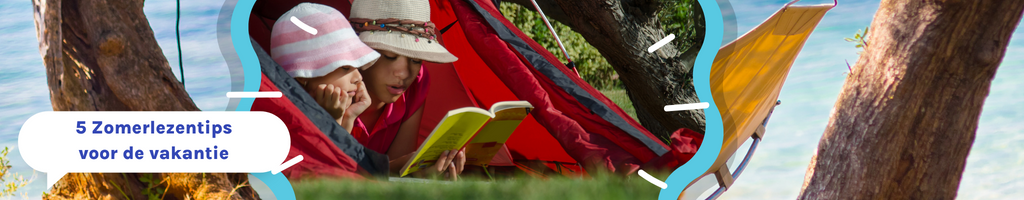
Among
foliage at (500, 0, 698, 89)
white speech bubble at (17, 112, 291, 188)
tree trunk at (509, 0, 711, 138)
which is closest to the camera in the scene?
white speech bubble at (17, 112, 291, 188)

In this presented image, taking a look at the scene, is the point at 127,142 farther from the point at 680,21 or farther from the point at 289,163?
the point at 680,21

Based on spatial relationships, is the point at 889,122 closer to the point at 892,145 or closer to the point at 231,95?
the point at 892,145

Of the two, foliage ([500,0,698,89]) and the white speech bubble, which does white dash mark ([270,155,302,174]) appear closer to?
the white speech bubble

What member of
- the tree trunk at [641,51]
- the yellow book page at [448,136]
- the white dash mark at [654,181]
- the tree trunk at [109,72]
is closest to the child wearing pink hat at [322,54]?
the yellow book page at [448,136]

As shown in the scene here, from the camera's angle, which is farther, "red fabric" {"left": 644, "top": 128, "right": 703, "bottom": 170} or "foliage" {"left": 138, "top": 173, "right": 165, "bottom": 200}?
"red fabric" {"left": 644, "top": 128, "right": 703, "bottom": 170}

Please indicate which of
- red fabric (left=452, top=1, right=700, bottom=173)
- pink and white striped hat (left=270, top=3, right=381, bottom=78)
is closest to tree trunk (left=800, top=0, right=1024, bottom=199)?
red fabric (left=452, top=1, right=700, bottom=173)

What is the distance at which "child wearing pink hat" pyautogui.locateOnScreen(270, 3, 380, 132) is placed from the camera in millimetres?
1412

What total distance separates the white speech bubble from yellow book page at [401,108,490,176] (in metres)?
0.39

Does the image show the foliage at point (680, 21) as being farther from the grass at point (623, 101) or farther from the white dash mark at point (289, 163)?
the white dash mark at point (289, 163)

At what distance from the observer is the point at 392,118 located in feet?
5.68

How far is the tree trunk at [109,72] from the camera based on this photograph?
1034mm

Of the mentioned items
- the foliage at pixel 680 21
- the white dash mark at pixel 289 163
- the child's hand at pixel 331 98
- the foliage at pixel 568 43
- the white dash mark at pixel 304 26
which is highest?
the foliage at pixel 680 21

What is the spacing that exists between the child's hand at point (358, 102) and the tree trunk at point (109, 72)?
1.47 ft

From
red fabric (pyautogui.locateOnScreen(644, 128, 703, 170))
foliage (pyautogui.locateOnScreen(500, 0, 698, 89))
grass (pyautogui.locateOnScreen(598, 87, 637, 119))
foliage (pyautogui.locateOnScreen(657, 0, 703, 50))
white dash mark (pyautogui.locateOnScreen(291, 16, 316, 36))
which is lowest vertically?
grass (pyautogui.locateOnScreen(598, 87, 637, 119))
